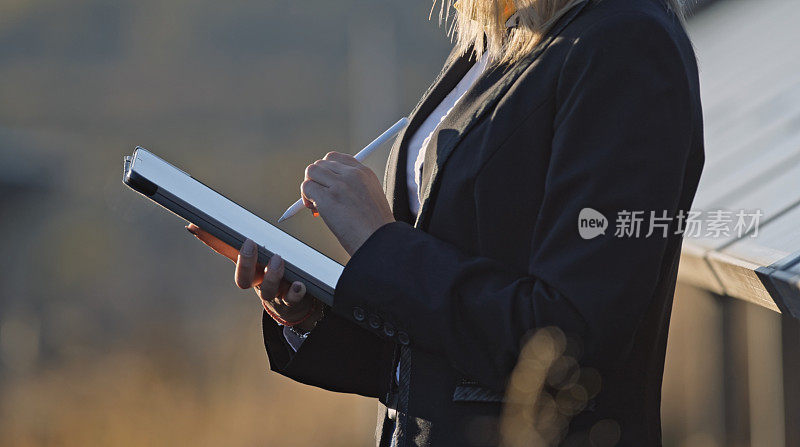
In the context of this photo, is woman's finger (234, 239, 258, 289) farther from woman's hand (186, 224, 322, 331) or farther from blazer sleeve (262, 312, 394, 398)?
blazer sleeve (262, 312, 394, 398)

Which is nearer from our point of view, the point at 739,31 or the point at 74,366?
the point at 739,31

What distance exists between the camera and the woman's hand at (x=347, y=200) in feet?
3.80

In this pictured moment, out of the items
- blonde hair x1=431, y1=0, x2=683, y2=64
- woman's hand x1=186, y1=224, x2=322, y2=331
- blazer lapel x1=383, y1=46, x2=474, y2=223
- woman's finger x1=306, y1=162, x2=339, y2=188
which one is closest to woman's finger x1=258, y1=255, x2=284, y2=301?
woman's hand x1=186, y1=224, x2=322, y2=331

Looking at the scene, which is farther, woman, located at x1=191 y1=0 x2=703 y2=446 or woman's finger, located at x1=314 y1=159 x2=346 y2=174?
woman's finger, located at x1=314 y1=159 x2=346 y2=174

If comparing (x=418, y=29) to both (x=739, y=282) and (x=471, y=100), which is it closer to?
(x=739, y=282)

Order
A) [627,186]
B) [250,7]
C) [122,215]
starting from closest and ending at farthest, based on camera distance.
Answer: [627,186], [122,215], [250,7]

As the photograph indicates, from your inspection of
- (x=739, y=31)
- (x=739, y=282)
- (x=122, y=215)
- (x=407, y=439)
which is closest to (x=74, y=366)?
(x=122, y=215)

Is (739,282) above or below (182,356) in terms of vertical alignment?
above

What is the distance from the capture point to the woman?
3.29 ft

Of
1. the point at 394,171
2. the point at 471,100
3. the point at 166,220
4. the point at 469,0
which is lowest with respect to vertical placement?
the point at 166,220

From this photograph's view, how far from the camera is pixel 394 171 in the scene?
54.0 inches

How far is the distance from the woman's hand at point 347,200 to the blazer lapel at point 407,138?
138mm

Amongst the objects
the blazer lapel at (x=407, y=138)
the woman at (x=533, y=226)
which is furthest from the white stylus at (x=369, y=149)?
the woman at (x=533, y=226)

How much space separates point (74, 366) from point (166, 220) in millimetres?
3252
